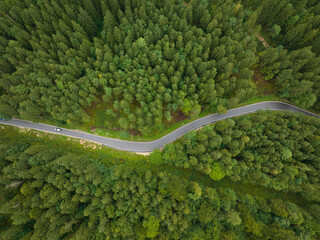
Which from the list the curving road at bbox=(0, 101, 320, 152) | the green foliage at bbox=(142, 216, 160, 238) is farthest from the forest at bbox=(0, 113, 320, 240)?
the curving road at bbox=(0, 101, 320, 152)

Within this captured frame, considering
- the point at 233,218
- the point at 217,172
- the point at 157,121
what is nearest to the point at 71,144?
the point at 157,121

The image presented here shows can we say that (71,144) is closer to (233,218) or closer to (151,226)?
(151,226)

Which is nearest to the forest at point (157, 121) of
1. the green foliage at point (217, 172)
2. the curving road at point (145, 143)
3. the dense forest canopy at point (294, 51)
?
the green foliage at point (217, 172)

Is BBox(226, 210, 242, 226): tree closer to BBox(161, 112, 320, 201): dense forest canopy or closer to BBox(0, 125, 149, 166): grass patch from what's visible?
BBox(161, 112, 320, 201): dense forest canopy

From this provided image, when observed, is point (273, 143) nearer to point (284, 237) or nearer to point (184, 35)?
point (284, 237)

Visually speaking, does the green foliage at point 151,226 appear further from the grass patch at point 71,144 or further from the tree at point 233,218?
the tree at point 233,218


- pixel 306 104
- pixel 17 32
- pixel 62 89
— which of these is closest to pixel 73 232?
pixel 62 89
